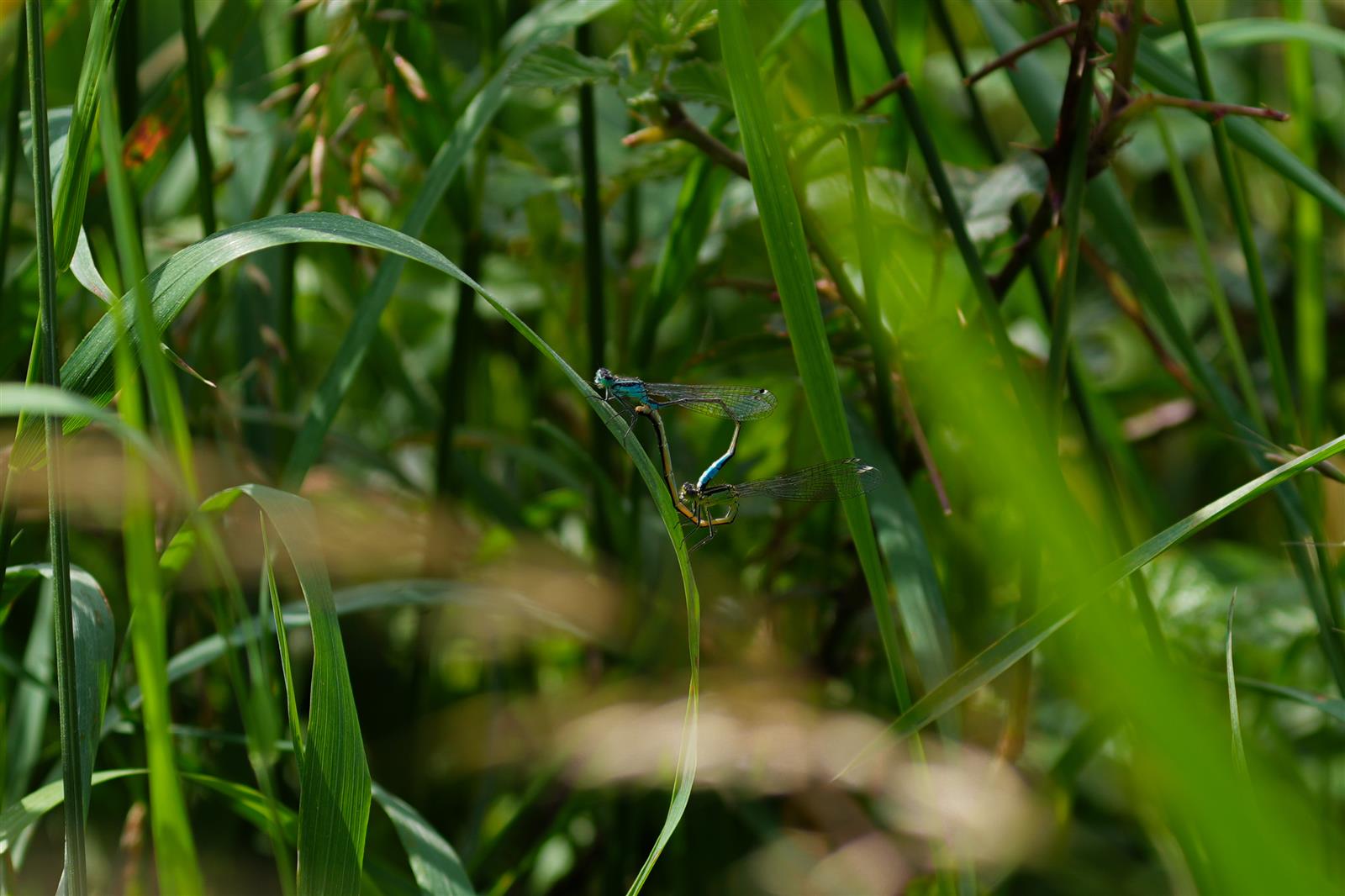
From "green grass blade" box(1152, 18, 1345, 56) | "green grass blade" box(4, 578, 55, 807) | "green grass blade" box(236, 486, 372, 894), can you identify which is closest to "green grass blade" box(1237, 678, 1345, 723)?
"green grass blade" box(1152, 18, 1345, 56)

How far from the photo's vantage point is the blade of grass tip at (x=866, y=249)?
2.97ft

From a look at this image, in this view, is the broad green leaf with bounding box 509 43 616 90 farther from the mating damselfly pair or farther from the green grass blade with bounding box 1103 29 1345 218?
the green grass blade with bounding box 1103 29 1345 218

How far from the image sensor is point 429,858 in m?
0.86

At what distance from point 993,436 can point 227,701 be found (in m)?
1.18

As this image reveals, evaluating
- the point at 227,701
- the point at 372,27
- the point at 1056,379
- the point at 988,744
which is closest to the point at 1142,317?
the point at 1056,379

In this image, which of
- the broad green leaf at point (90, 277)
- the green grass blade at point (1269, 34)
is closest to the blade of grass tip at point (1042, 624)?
the broad green leaf at point (90, 277)

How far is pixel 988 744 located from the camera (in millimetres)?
1363

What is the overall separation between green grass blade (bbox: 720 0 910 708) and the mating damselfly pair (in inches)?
8.6

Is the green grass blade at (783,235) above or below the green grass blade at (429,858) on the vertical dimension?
above

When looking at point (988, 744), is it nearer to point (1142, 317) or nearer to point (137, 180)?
point (1142, 317)

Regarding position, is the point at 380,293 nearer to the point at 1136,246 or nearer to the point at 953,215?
the point at 953,215

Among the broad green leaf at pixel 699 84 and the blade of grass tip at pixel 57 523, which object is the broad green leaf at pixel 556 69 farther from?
the blade of grass tip at pixel 57 523

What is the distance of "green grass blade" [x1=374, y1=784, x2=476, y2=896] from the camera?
83cm

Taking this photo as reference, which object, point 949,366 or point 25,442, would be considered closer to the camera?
point 949,366
